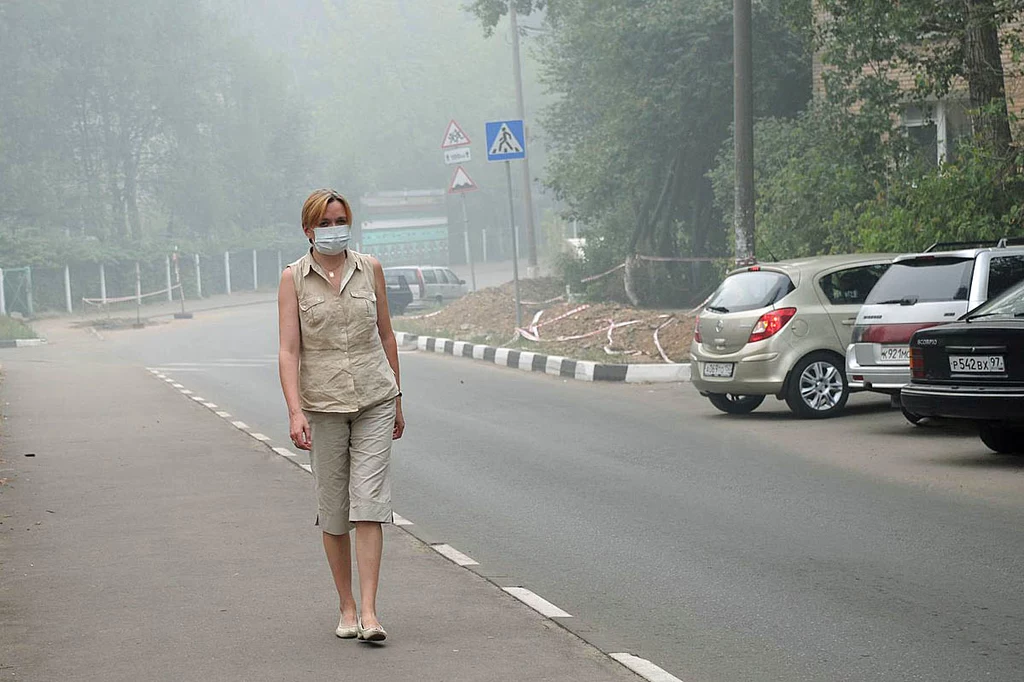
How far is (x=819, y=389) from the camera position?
1434 cm

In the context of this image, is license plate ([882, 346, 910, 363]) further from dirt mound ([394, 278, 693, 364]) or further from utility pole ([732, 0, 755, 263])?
dirt mound ([394, 278, 693, 364])

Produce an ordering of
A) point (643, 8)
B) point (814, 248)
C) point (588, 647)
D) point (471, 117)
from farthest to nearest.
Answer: point (471, 117), point (643, 8), point (814, 248), point (588, 647)

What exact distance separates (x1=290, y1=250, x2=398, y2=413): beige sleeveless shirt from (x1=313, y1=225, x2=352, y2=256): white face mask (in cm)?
9

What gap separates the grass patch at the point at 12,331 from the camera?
38.9 m

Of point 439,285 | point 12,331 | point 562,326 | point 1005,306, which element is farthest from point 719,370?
point 439,285

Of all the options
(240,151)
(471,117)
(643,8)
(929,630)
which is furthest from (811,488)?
(471,117)

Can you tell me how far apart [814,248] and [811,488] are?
13.4 meters

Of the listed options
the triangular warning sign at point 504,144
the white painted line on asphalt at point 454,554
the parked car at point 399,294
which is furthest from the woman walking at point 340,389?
the parked car at point 399,294

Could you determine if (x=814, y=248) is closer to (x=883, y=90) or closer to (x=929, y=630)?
(x=883, y=90)

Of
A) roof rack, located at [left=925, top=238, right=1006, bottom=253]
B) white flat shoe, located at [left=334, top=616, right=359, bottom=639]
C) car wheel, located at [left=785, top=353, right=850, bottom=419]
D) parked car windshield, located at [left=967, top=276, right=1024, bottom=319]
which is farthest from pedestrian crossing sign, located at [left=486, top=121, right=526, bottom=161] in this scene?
white flat shoe, located at [left=334, top=616, right=359, bottom=639]

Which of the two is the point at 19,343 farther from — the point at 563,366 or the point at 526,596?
the point at 526,596

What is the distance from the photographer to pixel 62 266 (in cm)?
5381

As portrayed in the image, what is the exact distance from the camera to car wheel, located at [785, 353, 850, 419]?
14.3 m

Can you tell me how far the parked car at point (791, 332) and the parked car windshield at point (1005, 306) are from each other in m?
2.94
